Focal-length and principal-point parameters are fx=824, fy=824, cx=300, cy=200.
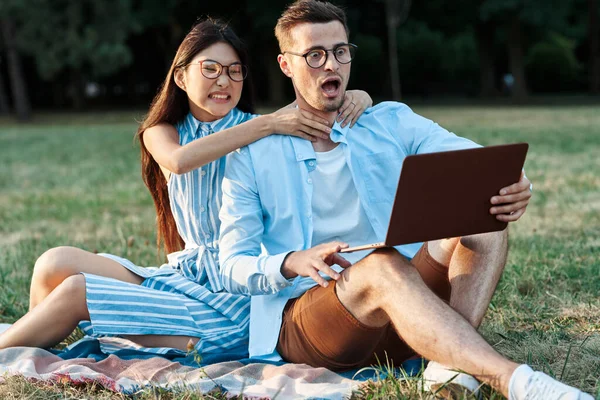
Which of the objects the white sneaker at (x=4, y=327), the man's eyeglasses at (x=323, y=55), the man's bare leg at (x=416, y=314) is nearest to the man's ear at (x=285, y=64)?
the man's eyeglasses at (x=323, y=55)

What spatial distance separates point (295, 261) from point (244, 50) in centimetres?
137

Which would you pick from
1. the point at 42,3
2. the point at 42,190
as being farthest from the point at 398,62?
the point at 42,190

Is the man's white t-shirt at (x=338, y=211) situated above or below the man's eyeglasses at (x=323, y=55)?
below

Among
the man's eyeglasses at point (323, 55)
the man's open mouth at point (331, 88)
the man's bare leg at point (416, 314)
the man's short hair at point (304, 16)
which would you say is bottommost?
the man's bare leg at point (416, 314)

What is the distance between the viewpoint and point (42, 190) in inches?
420

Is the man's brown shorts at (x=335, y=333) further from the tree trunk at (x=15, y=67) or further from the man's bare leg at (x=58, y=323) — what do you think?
the tree trunk at (x=15, y=67)

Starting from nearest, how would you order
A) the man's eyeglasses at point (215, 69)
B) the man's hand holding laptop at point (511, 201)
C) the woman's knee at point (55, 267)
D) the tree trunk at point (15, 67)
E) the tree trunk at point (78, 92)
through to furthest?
the man's hand holding laptop at point (511, 201) → the woman's knee at point (55, 267) → the man's eyeglasses at point (215, 69) → the tree trunk at point (15, 67) → the tree trunk at point (78, 92)

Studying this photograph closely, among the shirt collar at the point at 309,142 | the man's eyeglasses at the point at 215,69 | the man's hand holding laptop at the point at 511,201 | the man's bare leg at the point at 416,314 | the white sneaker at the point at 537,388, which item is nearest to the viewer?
the white sneaker at the point at 537,388

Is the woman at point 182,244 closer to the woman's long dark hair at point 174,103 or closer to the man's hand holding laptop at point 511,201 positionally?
the woman's long dark hair at point 174,103

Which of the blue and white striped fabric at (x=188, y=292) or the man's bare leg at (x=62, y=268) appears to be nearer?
the blue and white striped fabric at (x=188, y=292)

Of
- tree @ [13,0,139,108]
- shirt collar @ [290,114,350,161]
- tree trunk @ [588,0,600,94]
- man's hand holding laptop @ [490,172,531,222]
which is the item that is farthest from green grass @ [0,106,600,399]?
tree trunk @ [588,0,600,94]

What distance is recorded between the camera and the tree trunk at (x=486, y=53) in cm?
3738

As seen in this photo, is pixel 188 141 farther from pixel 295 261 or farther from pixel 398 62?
pixel 398 62

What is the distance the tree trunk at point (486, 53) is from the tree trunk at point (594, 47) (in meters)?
4.27
